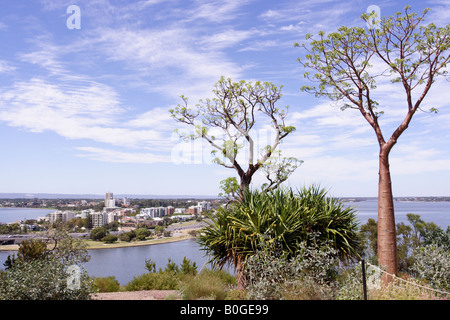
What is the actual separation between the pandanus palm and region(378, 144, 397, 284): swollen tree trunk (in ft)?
1.90

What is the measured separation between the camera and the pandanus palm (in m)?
7.50

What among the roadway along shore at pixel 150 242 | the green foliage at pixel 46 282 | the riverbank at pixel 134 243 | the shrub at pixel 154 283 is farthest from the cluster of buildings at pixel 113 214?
the green foliage at pixel 46 282

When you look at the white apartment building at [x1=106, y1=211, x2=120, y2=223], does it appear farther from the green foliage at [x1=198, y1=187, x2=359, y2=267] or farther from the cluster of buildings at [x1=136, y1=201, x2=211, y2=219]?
the green foliage at [x1=198, y1=187, x2=359, y2=267]

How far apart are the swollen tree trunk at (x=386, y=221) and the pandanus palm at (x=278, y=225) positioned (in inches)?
22.8

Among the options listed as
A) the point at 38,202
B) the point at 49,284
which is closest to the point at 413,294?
the point at 49,284

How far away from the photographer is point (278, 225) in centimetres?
757

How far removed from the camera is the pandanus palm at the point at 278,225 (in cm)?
750

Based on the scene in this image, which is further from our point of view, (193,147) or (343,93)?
(193,147)

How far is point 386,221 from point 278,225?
264 centimetres

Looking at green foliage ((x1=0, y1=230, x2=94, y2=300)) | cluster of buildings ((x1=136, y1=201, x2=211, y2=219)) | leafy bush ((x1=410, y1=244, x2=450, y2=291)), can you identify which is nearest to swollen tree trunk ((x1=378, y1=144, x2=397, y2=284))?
leafy bush ((x1=410, y1=244, x2=450, y2=291))

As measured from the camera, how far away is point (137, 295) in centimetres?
798
